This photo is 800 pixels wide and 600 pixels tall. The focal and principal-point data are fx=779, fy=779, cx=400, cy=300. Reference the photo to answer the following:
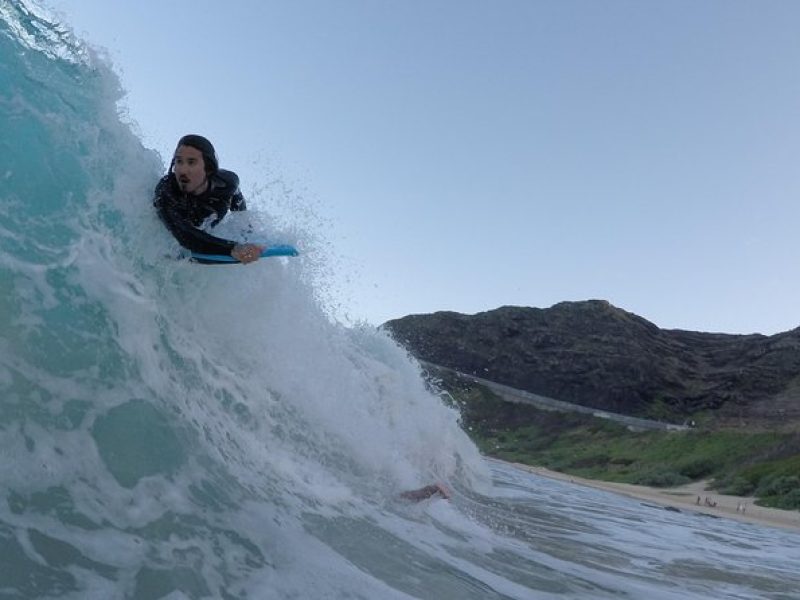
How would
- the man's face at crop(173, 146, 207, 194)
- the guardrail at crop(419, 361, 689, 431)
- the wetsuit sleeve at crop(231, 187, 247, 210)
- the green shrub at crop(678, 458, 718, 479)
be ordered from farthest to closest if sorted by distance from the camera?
the guardrail at crop(419, 361, 689, 431)
the green shrub at crop(678, 458, 718, 479)
the wetsuit sleeve at crop(231, 187, 247, 210)
the man's face at crop(173, 146, 207, 194)

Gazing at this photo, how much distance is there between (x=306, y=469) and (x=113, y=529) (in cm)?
267

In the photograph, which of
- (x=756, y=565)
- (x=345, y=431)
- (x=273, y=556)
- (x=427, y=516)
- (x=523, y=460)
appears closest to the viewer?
(x=273, y=556)

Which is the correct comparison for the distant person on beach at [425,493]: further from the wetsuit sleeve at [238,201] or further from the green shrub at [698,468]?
the green shrub at [698,468]

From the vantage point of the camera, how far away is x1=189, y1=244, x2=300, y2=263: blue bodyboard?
5965 mm

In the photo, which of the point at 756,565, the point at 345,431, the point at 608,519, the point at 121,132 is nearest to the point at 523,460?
the point at 608,519

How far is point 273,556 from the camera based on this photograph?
14.8 ft

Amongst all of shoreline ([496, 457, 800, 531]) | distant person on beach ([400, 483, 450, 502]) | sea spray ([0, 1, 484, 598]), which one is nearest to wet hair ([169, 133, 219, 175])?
sea spray ([0, 1, 484, 598])

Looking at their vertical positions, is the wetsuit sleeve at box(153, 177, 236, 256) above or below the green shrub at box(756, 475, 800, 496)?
above

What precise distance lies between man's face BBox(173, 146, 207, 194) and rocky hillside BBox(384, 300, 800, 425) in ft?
180

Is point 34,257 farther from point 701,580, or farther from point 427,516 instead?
point 701,580

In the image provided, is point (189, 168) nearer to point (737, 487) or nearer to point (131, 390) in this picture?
point (131, 390)

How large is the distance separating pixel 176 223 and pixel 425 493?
12.2ft

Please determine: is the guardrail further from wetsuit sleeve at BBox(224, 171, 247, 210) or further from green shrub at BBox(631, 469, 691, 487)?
wetsuit sleeve at BBox(224, 171, 247, 210)

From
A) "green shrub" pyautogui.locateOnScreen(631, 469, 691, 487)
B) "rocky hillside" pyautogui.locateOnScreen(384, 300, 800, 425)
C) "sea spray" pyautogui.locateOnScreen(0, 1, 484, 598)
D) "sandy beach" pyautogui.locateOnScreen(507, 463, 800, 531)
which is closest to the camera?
"sea spray" pyautogui.locateOnScreen(0, 1, 484, 598)
